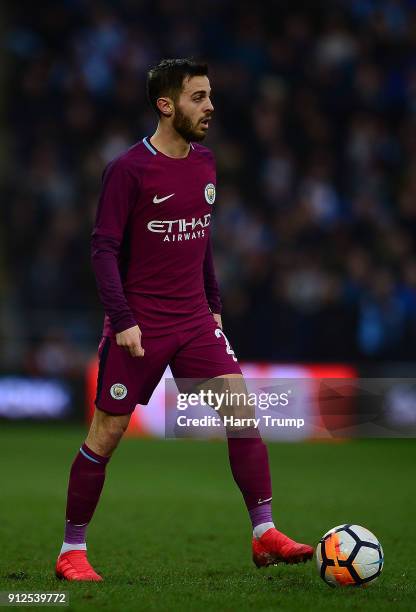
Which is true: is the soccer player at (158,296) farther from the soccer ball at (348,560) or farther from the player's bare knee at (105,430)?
the soccer ball at (348,560)

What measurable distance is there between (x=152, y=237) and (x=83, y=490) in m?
1.08

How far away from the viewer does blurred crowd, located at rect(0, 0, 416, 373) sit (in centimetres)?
1241

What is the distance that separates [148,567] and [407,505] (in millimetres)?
2820

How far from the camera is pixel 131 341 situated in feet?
15.2

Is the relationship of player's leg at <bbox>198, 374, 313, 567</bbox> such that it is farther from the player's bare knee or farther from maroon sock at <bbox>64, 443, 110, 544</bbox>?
maroon sock at <bbox>64, 443, 110, 544</bbox>

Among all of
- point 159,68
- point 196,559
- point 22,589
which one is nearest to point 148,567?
point 196,559

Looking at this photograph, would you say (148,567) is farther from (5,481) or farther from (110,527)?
(5,481)

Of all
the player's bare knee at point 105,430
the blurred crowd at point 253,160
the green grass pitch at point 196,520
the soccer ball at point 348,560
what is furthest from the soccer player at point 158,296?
the blurred crowd at point 253,160

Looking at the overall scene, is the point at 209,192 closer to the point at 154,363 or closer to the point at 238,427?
the point at 154,363

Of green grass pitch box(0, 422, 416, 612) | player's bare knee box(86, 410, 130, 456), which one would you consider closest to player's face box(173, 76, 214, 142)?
player's bare knee box(86, 410, 130, 456)

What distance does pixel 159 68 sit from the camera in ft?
16.0

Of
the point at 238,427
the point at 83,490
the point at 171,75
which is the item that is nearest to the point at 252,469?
the point at 238,427

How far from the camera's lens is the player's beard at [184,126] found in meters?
4.84

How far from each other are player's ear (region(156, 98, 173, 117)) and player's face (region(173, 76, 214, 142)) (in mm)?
28
